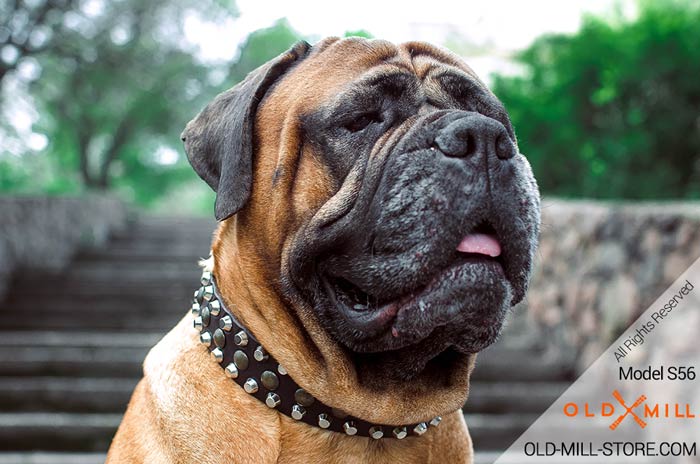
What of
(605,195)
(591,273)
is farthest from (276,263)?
(605,195)

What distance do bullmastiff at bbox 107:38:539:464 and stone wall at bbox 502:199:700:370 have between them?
9.17 feet

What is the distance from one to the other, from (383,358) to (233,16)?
31.5 ft

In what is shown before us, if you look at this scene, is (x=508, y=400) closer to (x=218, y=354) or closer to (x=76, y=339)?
(x=76, y=339)

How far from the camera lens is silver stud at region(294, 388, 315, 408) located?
168 cm

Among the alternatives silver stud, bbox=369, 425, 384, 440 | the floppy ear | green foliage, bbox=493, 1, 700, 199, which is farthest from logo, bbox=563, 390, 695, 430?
the floppy ear

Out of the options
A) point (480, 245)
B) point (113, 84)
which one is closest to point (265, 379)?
point (480, 245)

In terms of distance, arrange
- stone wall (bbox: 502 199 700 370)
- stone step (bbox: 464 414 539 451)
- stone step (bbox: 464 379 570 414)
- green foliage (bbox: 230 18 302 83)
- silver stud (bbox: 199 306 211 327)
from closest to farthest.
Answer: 1. silver stud (bbox: 199 306 211 327)
2. stone wall (bbox: 502 199 700 370)
3. stone step (bbox: 464 414 539 451)
4. stone step (bbox: 464 379 570 414)
5. green foliage (bbox: 230 18 302 83)

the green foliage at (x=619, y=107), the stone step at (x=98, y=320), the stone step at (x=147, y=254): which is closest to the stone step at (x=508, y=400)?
the green foliage at (x=619, y=107)

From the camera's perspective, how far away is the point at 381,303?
1.65 meters

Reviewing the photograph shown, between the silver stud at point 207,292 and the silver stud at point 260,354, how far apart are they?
18 centimetres

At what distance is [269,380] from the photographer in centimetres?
167

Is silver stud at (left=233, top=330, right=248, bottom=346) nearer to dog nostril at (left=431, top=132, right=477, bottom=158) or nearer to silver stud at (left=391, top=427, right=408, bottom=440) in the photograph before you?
silver stud at (left=391, top=427, right=408, bottom=440)

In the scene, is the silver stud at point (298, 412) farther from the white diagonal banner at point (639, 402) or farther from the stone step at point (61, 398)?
the stone step at point (61, 398)

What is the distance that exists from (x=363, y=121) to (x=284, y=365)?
1.86ft
